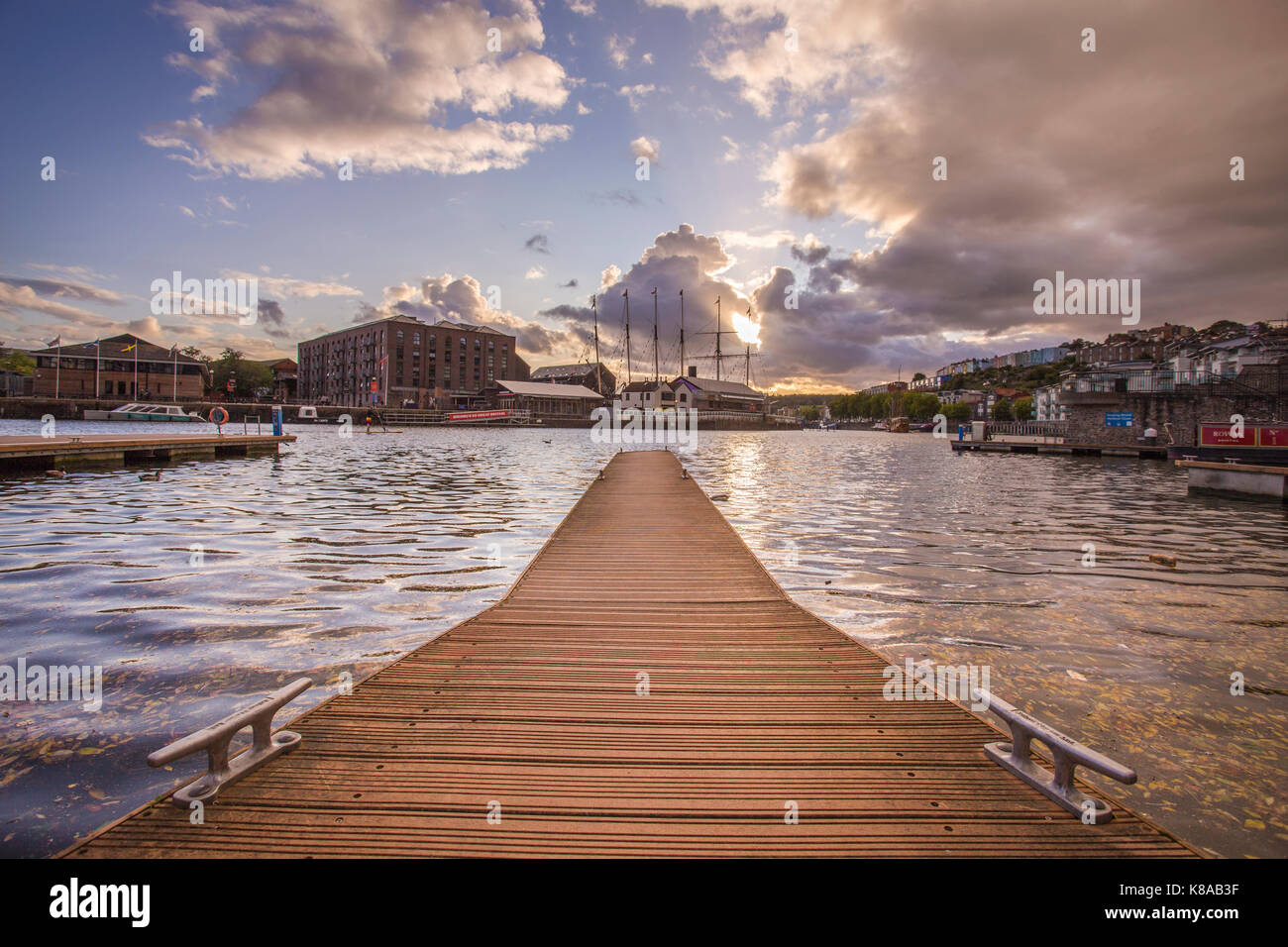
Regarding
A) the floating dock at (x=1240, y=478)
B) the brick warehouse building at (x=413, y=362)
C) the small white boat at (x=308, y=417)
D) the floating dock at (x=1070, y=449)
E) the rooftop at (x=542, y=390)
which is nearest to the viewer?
the floating dock at (x=1240, y=478)

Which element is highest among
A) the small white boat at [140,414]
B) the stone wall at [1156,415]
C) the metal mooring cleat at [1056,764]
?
the small white boat at [140,414]

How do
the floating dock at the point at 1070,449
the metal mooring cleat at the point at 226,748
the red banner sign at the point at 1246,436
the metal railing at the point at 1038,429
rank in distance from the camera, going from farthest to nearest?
Result: the metal railing at the point at 1038,429
the floating dock at the point at 1070,449
the red banner sign at the point at 1246,436
the metal mooring cleat at the point at 226,748

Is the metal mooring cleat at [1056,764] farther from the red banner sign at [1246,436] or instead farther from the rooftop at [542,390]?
the rooftop at [542,390]

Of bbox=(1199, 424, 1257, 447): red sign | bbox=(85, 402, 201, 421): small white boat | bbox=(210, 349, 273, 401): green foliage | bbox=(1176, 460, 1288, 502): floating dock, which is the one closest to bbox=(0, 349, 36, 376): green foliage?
bbox=(85, 402, 201, 421): small white boat

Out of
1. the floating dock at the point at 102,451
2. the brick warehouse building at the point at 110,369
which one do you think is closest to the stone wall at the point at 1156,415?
the floating dock at the point at 102,451

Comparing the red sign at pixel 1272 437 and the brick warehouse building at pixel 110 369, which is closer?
the red sign at pixel 1272 437

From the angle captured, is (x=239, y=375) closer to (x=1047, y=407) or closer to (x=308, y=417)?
(x=308, y=417)

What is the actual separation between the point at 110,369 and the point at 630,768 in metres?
115

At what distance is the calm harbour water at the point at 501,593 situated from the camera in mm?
4395

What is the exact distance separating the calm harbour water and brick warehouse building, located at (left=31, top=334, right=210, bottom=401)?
3493 inches

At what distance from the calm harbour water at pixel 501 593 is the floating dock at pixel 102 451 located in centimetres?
297

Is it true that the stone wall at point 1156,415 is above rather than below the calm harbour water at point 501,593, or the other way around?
above
